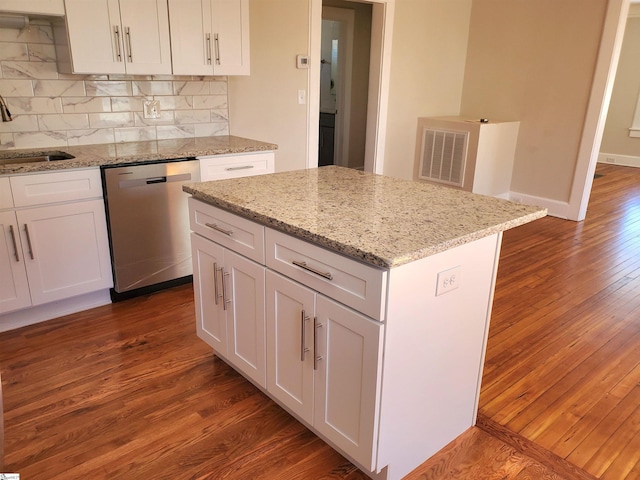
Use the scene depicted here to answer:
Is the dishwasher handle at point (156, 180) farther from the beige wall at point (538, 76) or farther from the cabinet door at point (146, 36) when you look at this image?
the beige wall at point (538, 76)

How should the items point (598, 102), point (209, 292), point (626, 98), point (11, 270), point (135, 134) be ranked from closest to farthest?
1. point (209, 292)
2. point (11, 270)
3. point (135, 134)
4. point (598, 102)
5. point (626, 98)

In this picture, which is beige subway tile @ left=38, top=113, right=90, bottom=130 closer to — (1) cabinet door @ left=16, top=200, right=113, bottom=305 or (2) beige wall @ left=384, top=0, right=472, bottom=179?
(1) cabinet door @ left=16, top=200, right=113, bottom=305

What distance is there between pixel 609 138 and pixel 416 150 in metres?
4.85

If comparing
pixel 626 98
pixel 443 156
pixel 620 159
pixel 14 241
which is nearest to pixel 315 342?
pixel 14 241

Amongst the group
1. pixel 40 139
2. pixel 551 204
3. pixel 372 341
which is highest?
pixel 40 139

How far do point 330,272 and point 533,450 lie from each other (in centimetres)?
113

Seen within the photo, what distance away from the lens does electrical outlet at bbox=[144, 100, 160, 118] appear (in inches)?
133

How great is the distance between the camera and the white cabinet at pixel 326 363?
5.04 ft

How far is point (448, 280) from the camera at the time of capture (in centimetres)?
163

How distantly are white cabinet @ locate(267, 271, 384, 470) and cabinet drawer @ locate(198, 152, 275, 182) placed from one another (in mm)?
1530

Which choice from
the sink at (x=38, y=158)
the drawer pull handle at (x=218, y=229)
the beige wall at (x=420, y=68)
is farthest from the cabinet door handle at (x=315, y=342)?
the beige wall at (x=420, y=68)

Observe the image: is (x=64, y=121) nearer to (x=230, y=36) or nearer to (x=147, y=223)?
(x=147, y=223)

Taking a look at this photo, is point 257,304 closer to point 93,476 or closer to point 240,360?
point 240,360

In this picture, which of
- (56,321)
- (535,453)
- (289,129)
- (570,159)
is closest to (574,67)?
(570,159)
